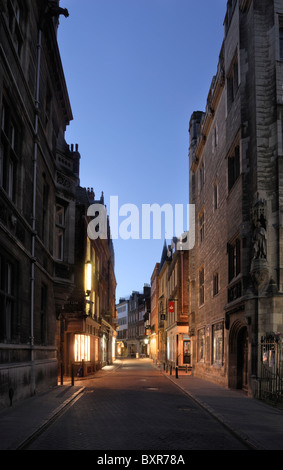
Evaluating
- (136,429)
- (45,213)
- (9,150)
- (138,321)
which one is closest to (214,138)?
(45,213)

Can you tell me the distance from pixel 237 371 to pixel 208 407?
7.92m

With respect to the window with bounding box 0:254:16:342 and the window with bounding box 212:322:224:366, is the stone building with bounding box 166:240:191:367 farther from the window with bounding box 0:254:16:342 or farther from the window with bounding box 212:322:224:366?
the window with bounding box 0:254:16:342

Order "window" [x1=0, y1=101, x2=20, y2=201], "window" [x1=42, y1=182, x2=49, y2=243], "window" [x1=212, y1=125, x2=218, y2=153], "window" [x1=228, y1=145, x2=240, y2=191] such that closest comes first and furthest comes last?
"window" [x1=0, y1=101, x2=20, y2=201] → "window" [x1=42, y1=182, x2=49, y2=243] → "window" [x1=228, y1=145, x2=240, y2=191] → "window" [x1=212, y1=125, x2=218, y2=153]

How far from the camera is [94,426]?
11.8 m

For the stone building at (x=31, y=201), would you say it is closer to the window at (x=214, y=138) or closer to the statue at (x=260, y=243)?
the statue at (x=260, y=243)

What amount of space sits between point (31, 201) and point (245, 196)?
8119 mm

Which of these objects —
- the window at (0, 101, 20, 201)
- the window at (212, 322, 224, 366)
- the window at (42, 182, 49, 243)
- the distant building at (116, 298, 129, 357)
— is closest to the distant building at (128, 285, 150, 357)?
the distant building at (116, 298, 129, 357)

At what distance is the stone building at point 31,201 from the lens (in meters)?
15.3

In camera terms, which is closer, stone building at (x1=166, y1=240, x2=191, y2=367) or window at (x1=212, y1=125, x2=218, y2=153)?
window at (x1=212, y1=125, x2=218, y2=153)

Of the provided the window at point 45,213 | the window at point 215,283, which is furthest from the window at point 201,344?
the window at point 45,213

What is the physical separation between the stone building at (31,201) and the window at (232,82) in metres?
7.77

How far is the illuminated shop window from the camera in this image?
32969 millimetres

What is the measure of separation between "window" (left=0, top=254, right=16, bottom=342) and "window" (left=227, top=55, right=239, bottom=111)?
12942mm
